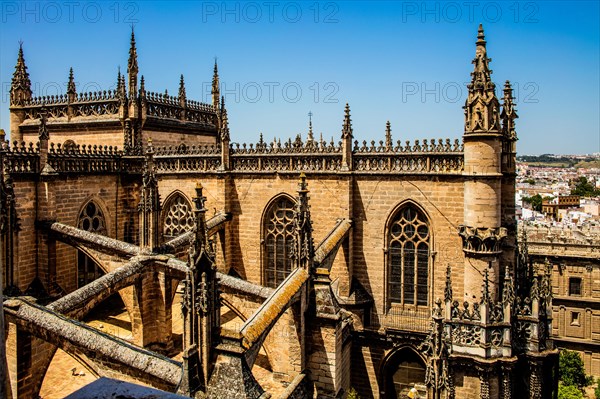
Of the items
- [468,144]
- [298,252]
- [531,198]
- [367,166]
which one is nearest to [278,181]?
[367,166]

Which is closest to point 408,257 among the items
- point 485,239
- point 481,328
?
point 485,239

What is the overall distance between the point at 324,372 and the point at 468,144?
9637 millimetres

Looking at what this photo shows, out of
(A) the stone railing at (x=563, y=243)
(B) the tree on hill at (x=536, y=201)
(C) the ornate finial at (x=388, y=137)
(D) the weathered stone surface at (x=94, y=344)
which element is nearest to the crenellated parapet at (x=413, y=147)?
(C) the ornate finial at (x=388, y=137)

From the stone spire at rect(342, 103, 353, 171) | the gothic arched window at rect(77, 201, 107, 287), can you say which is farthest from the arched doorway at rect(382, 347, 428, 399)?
the gothic arched window at rect(77, 201, 107, 287)

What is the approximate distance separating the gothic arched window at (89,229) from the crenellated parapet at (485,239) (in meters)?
16.1

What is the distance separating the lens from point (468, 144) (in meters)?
18.2

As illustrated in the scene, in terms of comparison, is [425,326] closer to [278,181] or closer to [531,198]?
[278,181]

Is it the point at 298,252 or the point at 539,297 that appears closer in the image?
the point at 298,252

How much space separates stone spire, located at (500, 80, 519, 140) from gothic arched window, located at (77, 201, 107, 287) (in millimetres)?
18795

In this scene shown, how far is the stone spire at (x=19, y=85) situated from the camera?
96.6 ft

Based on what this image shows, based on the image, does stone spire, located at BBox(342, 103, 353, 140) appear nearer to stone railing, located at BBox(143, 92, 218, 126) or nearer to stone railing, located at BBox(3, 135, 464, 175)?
stone railing, located at BBox(3, 135, 464, 175)

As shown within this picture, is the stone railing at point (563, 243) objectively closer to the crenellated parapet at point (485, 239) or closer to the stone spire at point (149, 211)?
the crenellated parapet at point (485, 239)

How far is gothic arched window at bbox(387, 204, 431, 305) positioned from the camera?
2000 centimetres

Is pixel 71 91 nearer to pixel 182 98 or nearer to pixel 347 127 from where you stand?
pixel 182 98
